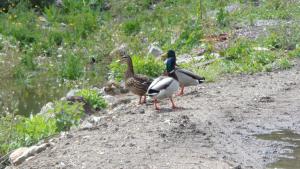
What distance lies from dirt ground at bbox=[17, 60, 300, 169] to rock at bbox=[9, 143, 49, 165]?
0.15 meters

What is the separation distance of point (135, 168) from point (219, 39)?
34.8ft

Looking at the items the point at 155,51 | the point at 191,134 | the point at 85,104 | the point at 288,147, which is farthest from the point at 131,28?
the point at 288,147

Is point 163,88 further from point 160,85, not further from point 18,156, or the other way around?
point 18,156

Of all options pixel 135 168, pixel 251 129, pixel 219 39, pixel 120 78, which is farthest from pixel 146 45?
pixel 135 168

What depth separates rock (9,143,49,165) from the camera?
29.9 feet

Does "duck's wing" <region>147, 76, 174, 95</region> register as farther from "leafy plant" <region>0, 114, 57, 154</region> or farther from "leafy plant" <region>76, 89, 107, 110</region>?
"leafy plant" <region>76, 89, 107, 110</region>

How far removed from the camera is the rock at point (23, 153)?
911 cm

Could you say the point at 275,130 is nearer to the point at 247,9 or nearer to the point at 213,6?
the point at 247,9

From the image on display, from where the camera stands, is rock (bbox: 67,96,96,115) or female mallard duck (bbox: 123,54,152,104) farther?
rock (bbox: 67,96,96,115)

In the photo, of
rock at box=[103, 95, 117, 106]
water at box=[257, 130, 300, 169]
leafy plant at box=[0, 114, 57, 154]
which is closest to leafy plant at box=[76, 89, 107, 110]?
rock at box=[103, 95, 117, 106]

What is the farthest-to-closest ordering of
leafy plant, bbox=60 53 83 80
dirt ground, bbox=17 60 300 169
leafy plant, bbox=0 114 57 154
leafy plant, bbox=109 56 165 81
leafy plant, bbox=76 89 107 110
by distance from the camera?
leafy plant, bbox=60 53 83 80, leafy plant, bbox=109 56 165 81, leafy plant, bbox=76 89 107 110, leafy plant, bbox=0 114 57 154, dirt ground, bbox=17 60 300 169

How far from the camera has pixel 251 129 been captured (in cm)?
1004

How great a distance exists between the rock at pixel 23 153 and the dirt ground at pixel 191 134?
0.15 m

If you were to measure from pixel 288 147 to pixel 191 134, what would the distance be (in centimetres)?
130
